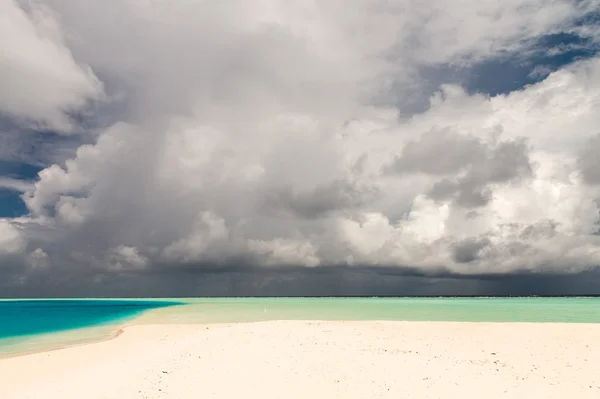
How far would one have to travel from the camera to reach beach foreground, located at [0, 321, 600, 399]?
52.7 ft

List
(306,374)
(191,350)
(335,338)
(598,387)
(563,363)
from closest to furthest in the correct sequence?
(598,387) < (306,374) < (563,363) < (191,350) < (335,338)

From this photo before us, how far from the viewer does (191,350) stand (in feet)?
76.2

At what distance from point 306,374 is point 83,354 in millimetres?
19030

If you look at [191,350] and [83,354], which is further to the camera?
[83,354]

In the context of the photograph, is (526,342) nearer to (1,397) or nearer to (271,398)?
(271,398)

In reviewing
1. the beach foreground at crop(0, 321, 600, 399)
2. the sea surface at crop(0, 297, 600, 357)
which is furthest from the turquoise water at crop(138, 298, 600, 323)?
the beach foreground at crop(0, 321, 600, 399)

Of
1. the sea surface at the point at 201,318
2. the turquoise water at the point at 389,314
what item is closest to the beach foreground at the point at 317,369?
the sea surface at the point at 201,318

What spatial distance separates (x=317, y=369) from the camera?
18875 millimetres

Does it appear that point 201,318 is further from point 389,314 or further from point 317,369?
point 317,369

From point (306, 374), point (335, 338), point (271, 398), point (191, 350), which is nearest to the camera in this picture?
point (271, 398)

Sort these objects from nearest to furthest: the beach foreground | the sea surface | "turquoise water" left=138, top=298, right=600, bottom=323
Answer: the beach foreground
the sea surface
"turquoise water" left=138, top=298, right=600, bottom=323

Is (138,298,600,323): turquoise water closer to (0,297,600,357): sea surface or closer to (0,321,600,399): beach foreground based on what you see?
(0,297,600,357): sea surface

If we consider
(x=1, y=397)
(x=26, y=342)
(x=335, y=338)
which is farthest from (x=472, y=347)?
(x=26, y=342)

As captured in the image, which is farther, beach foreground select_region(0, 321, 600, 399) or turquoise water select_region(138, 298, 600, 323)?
turquoise water select_region(138, 298, 600, 323)
